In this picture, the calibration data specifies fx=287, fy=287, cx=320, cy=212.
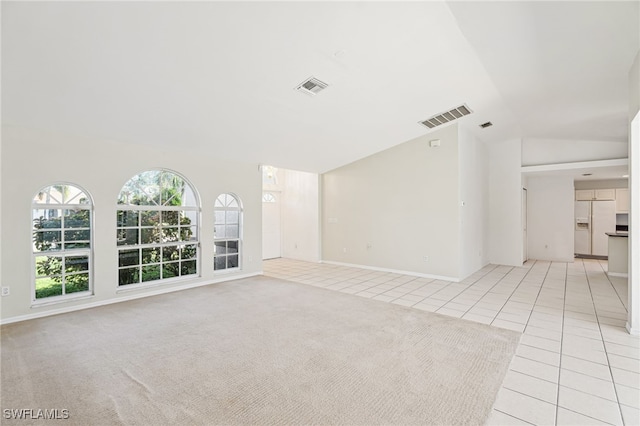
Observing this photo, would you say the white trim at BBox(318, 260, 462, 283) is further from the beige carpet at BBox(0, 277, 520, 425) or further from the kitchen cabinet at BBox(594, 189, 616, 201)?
the kitchen cabinet at BBox(594, 189, 616, 201)

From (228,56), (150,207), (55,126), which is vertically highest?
(228,56)

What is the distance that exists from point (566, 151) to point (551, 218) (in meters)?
2.21

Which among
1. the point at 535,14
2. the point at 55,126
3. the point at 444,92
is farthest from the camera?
the point at 444,92

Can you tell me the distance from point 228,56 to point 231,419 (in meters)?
3.24

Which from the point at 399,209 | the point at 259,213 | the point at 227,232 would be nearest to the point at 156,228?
the point at 227,232

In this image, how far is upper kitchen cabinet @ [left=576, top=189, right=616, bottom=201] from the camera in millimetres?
8621

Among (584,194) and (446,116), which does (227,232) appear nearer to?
(446,116)

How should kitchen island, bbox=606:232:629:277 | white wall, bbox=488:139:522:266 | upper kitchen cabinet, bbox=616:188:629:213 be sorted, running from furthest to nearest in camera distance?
upper kitchen cabinet, bbox=616:188:629:213, white wall, bbox=488:139:522:266, kitchen island, bbox=606:232:629:277

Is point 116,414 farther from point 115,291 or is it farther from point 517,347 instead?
point 517,347

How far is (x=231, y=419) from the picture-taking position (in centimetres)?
188

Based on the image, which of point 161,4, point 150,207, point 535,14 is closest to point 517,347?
point 535,14

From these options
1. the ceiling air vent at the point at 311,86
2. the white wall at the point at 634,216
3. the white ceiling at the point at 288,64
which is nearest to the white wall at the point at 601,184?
the white ceiling at the point at 288,64

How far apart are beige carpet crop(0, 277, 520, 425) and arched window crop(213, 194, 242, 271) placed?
76.1 inches

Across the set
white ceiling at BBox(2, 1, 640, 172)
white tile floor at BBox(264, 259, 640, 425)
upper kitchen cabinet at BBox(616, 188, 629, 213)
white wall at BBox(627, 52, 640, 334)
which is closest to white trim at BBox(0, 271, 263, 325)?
white tile floor at BBox(264, 259, 640, 425)
